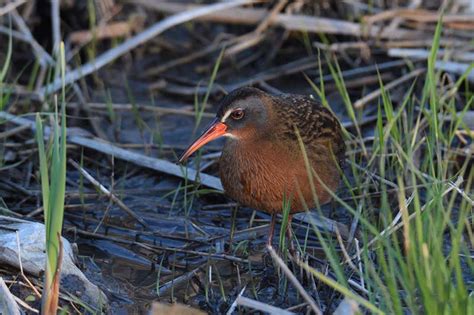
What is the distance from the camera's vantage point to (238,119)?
4645 millimetres

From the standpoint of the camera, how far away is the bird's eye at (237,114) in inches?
182

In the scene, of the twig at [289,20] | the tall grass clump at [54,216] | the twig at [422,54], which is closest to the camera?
the tall grass clump at [54,216]

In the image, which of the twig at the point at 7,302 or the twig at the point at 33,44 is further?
the twig at the point at 33,44

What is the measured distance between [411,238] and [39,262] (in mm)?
1640

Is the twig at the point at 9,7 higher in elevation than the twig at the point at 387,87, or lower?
higher

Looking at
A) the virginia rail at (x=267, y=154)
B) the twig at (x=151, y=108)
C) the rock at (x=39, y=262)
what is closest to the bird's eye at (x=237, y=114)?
the virginia rail at (x=267, y=154)

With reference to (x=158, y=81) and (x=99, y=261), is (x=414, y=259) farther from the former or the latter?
(x=158, y=81)

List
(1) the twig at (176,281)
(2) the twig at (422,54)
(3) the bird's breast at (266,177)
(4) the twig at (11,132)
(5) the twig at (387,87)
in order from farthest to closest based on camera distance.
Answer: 1. (2) the twig at (422,54)
2. (5) the twig at (387,87)
3. (4) the twig at (11,132)
4. (3) the bird's breast at (266,177)
5. (1) the twig at (176,281)

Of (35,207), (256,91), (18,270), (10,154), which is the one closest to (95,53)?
(10,154)

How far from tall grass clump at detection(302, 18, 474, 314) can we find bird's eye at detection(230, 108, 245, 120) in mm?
613

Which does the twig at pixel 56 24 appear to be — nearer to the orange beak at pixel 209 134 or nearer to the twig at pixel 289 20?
the twig at pixel 289 20

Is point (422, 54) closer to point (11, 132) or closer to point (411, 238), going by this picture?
point (11, 132)

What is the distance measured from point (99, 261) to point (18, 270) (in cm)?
72

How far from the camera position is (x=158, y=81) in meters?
7.07
